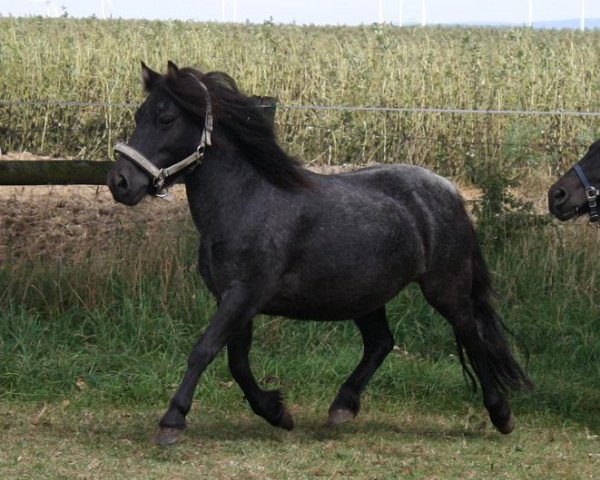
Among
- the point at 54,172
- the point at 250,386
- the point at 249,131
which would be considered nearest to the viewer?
the point at 249,131

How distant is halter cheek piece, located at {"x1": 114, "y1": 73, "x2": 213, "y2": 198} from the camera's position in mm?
5902

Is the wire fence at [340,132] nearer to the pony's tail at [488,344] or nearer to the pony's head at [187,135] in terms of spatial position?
the pony's tail at [488,344]

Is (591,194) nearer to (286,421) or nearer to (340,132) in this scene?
(286,421)

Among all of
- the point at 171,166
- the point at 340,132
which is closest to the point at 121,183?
the point at 171,166

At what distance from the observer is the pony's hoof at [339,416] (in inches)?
263

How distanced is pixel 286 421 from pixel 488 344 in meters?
1.23

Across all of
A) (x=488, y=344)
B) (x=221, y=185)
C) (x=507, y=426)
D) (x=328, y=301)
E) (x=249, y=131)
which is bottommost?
(x=507, y=426)

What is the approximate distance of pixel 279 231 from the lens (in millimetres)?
6129

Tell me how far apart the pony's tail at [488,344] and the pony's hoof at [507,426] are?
0.20 metres

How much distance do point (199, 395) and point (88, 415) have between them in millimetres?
696

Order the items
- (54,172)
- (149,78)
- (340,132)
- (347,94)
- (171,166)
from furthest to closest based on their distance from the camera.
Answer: (347,94)
(340,132)
(54,172)
(149,78)
(171,166)

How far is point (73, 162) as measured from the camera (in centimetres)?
870

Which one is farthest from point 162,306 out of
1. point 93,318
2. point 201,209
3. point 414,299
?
point 201,209

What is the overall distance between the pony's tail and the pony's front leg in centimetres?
147
